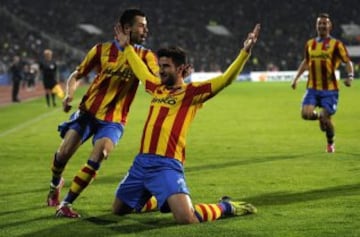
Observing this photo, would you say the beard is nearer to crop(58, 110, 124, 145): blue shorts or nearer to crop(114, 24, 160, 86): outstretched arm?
crop(114, 24, 160, 86): outstretched arm

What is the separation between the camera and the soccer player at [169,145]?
21.8 feet

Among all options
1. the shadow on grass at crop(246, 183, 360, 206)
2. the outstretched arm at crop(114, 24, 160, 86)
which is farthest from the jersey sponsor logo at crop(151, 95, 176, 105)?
the shadow on grass at crop(246, 183, 360, 206)

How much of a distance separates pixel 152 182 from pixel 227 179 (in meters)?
3.10

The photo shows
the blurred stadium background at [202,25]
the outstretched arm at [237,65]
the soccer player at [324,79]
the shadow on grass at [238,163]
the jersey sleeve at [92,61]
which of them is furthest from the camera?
the blurred stadium background at [202,25]

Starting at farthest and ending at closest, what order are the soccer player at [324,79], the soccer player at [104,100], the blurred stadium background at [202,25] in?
the blurred stadium background at [202,25] → the soccer player at [324,79] → the soccer player at [104,100]

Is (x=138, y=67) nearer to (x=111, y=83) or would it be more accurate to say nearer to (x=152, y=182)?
(x=111, y=83)

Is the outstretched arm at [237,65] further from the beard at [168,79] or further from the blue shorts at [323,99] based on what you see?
the blue shorts at [323,99]

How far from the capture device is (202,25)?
65.5 metres

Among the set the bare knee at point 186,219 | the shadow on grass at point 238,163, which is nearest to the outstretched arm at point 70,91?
the bare knee at point 186,219

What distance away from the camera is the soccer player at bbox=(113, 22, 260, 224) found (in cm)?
664

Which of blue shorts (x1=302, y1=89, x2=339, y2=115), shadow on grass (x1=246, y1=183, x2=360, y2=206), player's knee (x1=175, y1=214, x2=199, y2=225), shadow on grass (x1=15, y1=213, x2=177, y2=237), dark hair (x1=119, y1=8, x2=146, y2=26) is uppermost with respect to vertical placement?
dark hair (x1=119, y1=8, x2=146, y2=26)

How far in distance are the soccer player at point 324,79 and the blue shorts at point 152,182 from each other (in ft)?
20.3

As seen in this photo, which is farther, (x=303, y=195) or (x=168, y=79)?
(x=303, y=195)

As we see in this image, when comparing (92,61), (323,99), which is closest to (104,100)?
(92,61)
